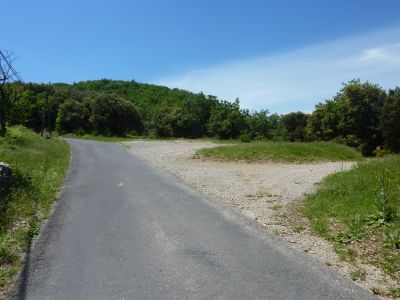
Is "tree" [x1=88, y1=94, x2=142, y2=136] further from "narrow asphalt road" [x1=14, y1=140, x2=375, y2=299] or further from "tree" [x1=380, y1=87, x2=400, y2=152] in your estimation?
"narrow asphalt road" [x1=14, y1=140, x2=375, y2=299]

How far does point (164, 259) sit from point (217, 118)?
57.2 metres

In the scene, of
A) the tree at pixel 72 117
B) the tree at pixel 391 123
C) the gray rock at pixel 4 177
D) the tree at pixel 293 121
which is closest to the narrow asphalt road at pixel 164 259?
the gray rock at pixel 4 177

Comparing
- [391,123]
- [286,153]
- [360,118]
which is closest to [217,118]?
[360,118]

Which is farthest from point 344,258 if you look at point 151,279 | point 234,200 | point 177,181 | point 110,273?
point 177,181

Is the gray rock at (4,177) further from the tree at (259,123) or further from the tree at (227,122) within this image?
the tree at (259,123)

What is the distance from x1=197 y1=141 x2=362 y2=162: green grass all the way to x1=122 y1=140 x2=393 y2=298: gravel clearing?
1.19 metres

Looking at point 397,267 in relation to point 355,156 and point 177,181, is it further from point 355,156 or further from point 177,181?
point 355,156

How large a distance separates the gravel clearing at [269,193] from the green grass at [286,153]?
119 cm

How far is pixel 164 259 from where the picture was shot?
626cm

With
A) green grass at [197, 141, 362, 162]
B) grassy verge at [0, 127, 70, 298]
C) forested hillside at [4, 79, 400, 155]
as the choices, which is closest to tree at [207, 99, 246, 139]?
forested hillside at [4, 79, 400, 155]

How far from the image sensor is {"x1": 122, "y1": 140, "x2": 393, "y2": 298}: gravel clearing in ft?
21.7

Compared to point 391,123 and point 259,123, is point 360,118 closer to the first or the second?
point 391,123

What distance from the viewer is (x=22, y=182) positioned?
11461mm

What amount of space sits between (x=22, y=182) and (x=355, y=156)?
753 inches
